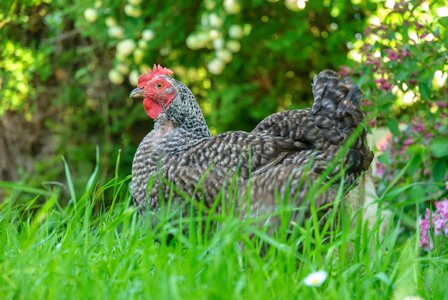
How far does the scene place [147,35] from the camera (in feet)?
23.0

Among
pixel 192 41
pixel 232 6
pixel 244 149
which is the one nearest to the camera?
pixel 244 149

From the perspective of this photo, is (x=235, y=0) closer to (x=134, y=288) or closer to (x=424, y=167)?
(x=424, y=167)

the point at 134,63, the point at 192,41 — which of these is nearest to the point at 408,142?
the point at 192,41

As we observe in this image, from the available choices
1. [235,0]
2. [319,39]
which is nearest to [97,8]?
[235,0]

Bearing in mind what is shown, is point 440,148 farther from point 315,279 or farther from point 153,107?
point 315,279

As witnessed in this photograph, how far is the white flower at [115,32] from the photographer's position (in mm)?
6992

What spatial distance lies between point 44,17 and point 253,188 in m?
4.49

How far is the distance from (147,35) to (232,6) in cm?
78

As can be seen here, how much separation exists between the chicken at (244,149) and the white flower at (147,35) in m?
2.89

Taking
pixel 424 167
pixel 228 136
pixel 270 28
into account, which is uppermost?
pixel 270 28

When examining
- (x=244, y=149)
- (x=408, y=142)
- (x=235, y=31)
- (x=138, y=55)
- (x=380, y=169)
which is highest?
(x=235, y=31)

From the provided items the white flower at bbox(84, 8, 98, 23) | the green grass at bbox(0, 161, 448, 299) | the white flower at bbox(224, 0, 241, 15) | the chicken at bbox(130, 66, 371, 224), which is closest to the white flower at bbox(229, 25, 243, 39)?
the white flower at bbox(224, 0, 241, 15)

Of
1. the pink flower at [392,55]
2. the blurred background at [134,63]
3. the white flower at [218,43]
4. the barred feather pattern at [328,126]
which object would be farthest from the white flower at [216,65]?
the barred feather pattern at [328,126]

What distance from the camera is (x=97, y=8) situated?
7.00m
